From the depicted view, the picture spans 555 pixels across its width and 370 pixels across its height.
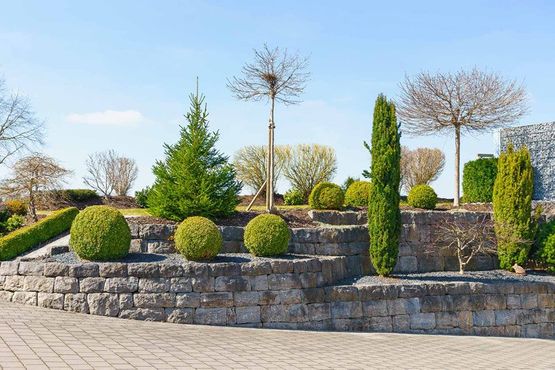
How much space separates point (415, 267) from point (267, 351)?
8.24 m

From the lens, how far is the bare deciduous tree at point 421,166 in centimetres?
3578

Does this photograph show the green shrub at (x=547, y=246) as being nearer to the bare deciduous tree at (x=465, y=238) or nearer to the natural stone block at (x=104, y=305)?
the bare deciduous tree at (x=465, y=238)

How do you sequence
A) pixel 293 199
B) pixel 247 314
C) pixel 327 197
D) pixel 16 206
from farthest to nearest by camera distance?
pixel 293 199, pixel 16 206, pixel 327 197, pixel 247 314

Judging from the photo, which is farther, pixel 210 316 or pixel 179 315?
pixel 210 316

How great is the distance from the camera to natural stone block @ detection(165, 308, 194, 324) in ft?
35.9

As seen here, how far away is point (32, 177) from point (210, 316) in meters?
13.9

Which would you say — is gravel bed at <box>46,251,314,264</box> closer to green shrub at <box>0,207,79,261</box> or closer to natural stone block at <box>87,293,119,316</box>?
natural stone block at <box>87,293,119,316</box>

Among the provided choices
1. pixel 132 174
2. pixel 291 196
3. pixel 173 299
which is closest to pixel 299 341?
pixel 173 299

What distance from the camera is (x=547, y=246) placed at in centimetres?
1678

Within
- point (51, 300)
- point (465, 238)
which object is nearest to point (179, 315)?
point (51, 300)

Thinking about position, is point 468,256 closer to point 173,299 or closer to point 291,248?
point 291,248

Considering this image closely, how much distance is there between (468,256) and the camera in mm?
17125

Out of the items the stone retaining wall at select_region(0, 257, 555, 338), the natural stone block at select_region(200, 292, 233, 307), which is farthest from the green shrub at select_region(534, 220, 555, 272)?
the natural stone block at select_region(200, 292, 233, 307)

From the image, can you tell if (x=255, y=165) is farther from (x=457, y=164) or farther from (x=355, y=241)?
(x=355, y=241)
